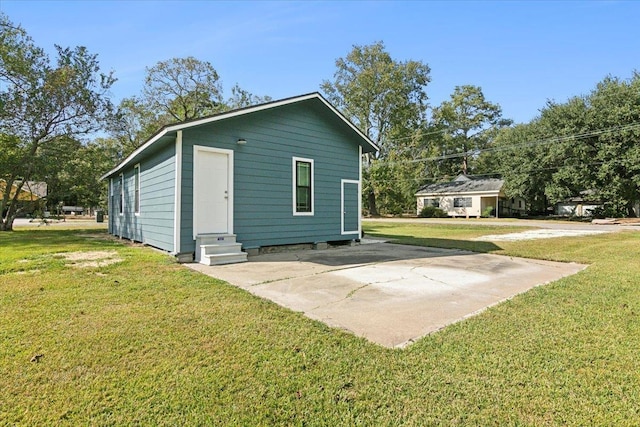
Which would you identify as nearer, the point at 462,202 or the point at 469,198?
the point at 469,198

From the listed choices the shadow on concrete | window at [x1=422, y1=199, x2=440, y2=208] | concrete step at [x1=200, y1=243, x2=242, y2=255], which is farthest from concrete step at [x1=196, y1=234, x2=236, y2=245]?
window at [x1=422, y1=199, x2=440, y2=208]

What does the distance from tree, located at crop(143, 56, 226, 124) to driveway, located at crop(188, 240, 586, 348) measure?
23.4 m

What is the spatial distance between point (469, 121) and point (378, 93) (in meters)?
16.2

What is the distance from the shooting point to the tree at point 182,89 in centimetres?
2600

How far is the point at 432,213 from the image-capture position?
115ft

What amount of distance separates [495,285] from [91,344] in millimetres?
5032

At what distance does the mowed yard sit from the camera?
1.91m

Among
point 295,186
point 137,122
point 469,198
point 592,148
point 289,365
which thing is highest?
point 137,122

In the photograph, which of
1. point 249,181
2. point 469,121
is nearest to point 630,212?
point 469,121

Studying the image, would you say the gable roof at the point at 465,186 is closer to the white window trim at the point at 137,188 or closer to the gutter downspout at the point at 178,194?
the white window trim at the point at 137,188

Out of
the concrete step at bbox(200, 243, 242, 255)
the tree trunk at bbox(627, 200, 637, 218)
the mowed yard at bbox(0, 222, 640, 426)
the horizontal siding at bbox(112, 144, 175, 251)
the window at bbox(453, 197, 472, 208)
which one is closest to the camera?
the mowed yard at bbox(0, 222, 640, 426)

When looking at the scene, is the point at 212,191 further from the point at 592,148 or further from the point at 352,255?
the point at 592,148

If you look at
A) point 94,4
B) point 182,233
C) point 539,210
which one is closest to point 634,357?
point 182,233

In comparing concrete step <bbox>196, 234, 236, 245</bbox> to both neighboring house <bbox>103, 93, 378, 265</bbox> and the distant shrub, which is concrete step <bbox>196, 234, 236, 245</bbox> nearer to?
neighboring house <bbox>103, 93, 378, 265</bbox>
